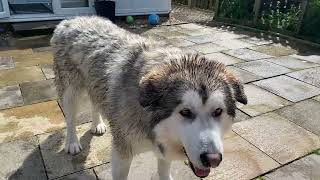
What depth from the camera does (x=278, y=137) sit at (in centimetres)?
430

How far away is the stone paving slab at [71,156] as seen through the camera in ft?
11.9

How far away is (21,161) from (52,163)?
1.25 ft

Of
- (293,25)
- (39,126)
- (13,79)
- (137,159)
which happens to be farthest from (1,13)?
(293,25)

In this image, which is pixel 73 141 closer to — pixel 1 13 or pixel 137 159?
pixel 137 159

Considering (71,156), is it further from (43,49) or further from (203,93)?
(43,49)

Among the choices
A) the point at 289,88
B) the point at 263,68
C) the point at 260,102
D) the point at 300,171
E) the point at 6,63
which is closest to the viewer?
the point at 300,171

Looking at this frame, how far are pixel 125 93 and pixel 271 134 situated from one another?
8.43 feet

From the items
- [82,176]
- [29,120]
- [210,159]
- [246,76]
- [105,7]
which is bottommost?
[82,176]

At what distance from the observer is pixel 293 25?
9.62 m

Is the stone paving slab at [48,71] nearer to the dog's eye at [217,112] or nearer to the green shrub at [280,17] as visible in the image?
the dog's eye at [217,112]

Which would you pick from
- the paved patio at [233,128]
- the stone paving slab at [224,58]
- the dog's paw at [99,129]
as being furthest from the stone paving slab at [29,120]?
the stone paving slab at [224,58]

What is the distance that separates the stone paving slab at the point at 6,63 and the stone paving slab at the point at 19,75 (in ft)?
0.92

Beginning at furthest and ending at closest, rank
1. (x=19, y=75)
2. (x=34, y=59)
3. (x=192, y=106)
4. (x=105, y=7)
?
(x=105, y=7) < (x=34, y=59) < (x=19, y=75) < (x=192, y=106)

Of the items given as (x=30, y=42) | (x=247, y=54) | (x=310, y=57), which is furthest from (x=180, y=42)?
(x=30, y=42)
